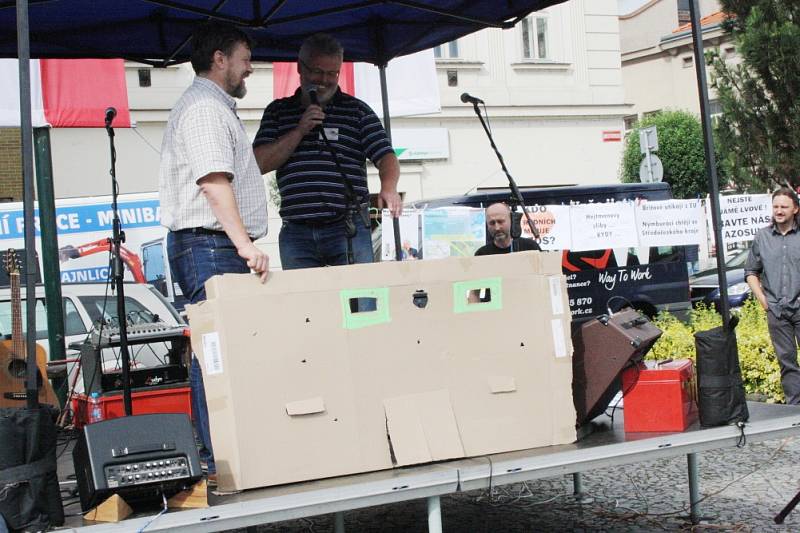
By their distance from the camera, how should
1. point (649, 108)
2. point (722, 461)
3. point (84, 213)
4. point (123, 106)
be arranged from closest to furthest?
1. point (722, 461)
2. point (123, 106)
3. point (84, 213)
4. point (649, 108)

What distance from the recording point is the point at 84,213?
13.6 metres

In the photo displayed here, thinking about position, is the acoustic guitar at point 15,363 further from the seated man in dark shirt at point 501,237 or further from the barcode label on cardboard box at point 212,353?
the barcode label on cardboard box at point 212,353

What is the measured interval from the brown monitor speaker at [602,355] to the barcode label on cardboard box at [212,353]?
1480 mm

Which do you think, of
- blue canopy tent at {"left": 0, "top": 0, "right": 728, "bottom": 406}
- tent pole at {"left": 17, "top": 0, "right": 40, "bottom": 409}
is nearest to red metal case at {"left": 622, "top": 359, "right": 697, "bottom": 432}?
tent pole at {"left": 17, "top": 0, "right": 40, "bottom": 409}

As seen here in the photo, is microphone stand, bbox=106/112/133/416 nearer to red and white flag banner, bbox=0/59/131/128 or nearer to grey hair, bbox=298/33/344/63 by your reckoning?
grey hair, bbox=298/33/344/63

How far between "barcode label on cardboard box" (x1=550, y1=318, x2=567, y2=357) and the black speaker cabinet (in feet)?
4.39

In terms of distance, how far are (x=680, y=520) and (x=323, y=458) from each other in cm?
229

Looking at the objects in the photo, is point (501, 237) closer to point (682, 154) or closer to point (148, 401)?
point (148, 401)

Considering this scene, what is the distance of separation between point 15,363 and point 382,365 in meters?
4.97

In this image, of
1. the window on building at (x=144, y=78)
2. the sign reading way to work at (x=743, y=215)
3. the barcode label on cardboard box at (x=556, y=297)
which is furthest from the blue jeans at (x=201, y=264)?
the window on building at (x=144, y=78)

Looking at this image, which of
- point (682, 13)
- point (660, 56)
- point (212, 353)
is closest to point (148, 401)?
point (212, 353)

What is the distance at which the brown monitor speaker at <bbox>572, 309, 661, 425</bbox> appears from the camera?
3822mm

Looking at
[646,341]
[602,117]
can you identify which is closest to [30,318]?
[646,341]

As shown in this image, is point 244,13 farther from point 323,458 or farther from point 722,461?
point 722,461
